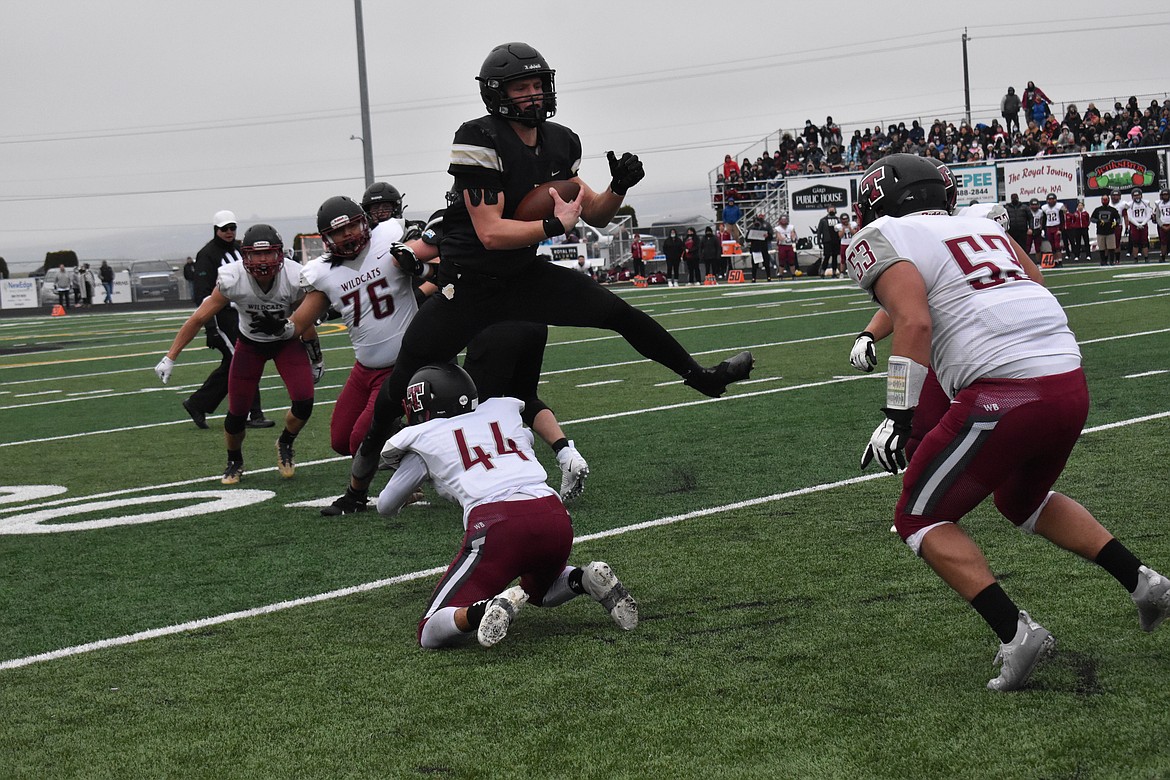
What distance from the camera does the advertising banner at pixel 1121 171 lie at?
2953cm

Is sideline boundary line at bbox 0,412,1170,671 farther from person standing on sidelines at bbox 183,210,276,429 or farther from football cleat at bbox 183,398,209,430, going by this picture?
football cleat at bbox 183,398,209,430

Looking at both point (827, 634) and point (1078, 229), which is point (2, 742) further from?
point (1078, 229)

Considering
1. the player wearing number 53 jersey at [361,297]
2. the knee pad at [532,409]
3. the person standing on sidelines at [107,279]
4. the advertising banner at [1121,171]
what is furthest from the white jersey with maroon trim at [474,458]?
the person standing on sidelines at [107,279]

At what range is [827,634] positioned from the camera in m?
4.32

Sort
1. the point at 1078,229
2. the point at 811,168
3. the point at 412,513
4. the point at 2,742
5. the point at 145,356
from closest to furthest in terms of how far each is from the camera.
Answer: the point at 2,742 → the point at 412,513 → the point at 145,356 → the point at 1078,229 → the point at 811,168

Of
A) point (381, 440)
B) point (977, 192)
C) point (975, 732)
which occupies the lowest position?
point (975, 732)

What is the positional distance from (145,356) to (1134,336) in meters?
13.5

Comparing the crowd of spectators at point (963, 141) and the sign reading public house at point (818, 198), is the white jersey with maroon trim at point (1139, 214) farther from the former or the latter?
the sign reading public house at point (818, 198)

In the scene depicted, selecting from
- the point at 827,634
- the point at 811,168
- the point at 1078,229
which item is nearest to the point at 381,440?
the point at 827,634

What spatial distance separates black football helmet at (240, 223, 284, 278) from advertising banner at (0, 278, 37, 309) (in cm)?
4053

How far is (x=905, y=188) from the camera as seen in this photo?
4082mm

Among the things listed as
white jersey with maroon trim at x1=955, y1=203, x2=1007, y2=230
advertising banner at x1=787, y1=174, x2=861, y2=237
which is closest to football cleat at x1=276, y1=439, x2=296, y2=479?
white jersey with maroon trim at x1=955, y1=203, x2=1007, y2=230

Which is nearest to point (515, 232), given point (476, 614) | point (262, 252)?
point (476, 614)

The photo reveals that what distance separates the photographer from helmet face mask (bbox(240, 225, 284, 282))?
8031 millimetres
